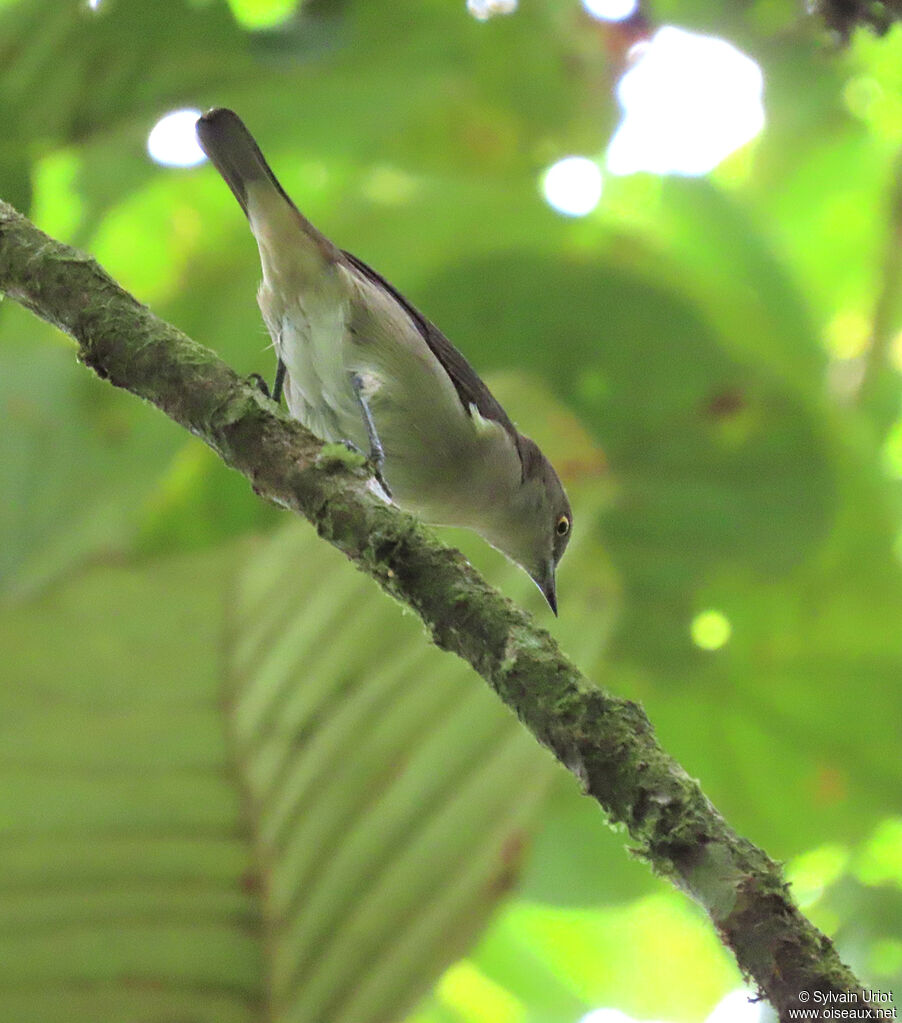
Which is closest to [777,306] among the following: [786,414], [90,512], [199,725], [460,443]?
[786,414]

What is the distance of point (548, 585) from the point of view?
4.23 metres

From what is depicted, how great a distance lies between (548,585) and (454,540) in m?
0.39

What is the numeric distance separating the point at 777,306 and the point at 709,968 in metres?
3.63

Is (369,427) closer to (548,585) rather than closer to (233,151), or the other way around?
(548,585)

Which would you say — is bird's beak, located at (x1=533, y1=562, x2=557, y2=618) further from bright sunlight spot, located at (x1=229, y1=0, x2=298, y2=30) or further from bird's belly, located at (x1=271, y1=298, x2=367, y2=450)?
bright sunlight spot, located at (x1=229, y1=0, x2=298, y2=30)

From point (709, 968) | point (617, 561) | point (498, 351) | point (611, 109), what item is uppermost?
point (611, 109)

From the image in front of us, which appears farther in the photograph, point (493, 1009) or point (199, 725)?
point (493, 1009)

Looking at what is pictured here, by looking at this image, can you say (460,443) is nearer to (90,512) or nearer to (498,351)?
(498,351)

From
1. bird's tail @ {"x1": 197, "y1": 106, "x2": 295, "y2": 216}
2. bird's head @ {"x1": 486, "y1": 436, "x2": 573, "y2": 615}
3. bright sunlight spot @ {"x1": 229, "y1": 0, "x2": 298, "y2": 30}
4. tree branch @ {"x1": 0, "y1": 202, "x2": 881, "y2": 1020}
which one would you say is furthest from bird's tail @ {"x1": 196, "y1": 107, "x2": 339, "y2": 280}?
bright sunlight spot @ {"x1": 229, "y1": 0, "x2": 298, "y2": 30}

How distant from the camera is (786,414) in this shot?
4.77 metres

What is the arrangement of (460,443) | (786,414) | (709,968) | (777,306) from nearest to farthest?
(460,443) → (786,414) → (777,306) → (709,968)

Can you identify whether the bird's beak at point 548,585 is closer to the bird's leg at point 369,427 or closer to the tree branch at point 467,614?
the bird's leg at point 369,427

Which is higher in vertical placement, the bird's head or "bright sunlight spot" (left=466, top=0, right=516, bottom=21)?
"bright sunlight spot" (left=466, top=0, right=516, bottom=21)

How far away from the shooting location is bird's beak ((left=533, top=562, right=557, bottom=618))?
4.07m
